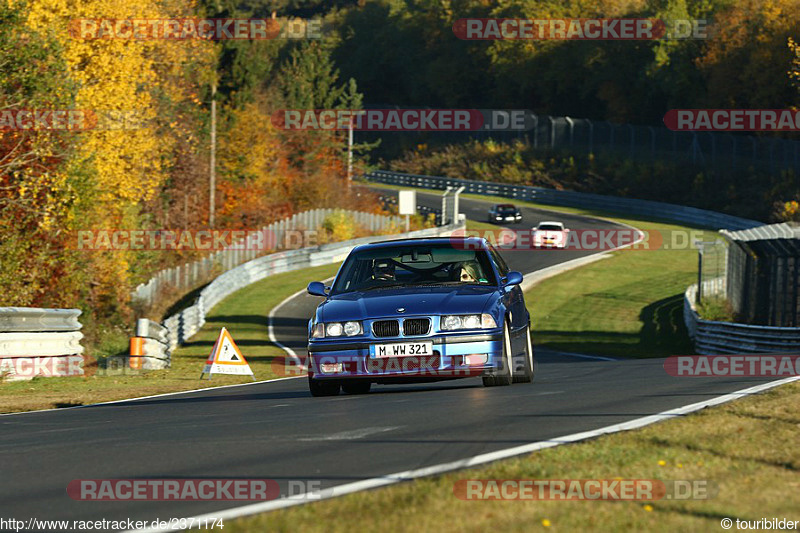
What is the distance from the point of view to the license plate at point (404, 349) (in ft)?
39.2

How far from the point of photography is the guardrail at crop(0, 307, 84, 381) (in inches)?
692

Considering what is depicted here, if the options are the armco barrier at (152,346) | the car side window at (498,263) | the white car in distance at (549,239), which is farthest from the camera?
the white car in distance at (549,239)

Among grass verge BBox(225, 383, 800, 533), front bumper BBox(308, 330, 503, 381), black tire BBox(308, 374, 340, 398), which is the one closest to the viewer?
grass verge BBox(225, 383, 800, 533)

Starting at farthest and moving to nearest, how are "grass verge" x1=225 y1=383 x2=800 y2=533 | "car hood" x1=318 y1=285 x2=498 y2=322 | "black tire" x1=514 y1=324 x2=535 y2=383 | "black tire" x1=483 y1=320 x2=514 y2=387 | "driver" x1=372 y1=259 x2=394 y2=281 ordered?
"black tire" x1=514 y1=324 x2=535 y2=383
"driver" x1=372 y1=259 x2=394 y2=281
"black tire" x1=483 y1=320 x2=514 y2=387
"car hood" x1=318 y1=285 x2=498 y2=322
"grass verge" x1=225 y1=383 x2=800 y2=533

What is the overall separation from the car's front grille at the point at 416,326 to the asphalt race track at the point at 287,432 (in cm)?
68

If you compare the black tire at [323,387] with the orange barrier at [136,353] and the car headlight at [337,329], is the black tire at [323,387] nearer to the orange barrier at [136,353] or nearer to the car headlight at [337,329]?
the car headlight at [337,329]

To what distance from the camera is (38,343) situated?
18.4 metres

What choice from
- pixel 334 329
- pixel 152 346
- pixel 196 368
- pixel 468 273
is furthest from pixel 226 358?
pixel 334 329

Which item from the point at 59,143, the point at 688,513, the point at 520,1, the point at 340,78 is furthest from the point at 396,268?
the point at 340,78

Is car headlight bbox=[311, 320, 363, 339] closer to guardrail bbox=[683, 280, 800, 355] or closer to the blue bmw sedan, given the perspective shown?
the blue bmw sedan

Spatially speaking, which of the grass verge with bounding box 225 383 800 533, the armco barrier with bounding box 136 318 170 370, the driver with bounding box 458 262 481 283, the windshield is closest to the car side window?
the windshield

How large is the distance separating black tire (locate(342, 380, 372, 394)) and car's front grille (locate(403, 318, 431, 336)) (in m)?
1.51

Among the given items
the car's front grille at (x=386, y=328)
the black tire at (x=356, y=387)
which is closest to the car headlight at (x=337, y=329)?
the car's front grille at (x=386, y=328)

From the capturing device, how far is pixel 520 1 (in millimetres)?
111750
